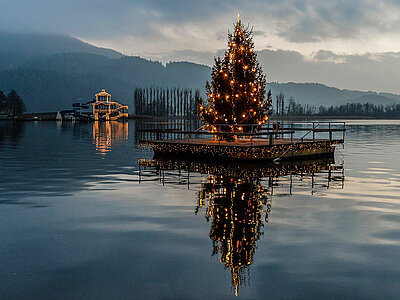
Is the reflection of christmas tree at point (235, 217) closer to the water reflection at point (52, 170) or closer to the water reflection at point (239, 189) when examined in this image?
the water reflection at point (239, 189)

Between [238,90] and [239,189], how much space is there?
14606 millimetres

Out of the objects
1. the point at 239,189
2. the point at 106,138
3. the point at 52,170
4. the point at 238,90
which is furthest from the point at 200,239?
the point at 106,138

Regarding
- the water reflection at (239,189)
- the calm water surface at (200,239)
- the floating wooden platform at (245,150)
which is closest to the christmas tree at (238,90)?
the floating wooden platform at (245,150)

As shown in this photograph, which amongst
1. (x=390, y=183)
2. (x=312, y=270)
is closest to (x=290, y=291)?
(x=312, y=270)

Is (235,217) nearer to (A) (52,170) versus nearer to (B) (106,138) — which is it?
(A) (52,170)

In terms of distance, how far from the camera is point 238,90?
2778cm

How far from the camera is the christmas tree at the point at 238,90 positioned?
27844 mm

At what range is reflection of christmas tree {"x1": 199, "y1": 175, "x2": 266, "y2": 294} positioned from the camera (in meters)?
7.29

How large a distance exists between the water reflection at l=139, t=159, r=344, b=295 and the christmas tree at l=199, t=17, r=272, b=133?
18.8 ft

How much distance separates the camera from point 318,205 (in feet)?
38.8

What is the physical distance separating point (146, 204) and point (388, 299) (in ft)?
25.3

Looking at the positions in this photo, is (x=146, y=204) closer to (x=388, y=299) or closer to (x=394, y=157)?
Answer: (x=388, y=299)

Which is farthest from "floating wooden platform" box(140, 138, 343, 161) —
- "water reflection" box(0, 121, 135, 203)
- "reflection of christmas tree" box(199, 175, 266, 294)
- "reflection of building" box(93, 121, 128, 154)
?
"reflection of christmas tree" box(199, 175, 266, 294)

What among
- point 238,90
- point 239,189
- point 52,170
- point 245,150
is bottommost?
point 52,170
